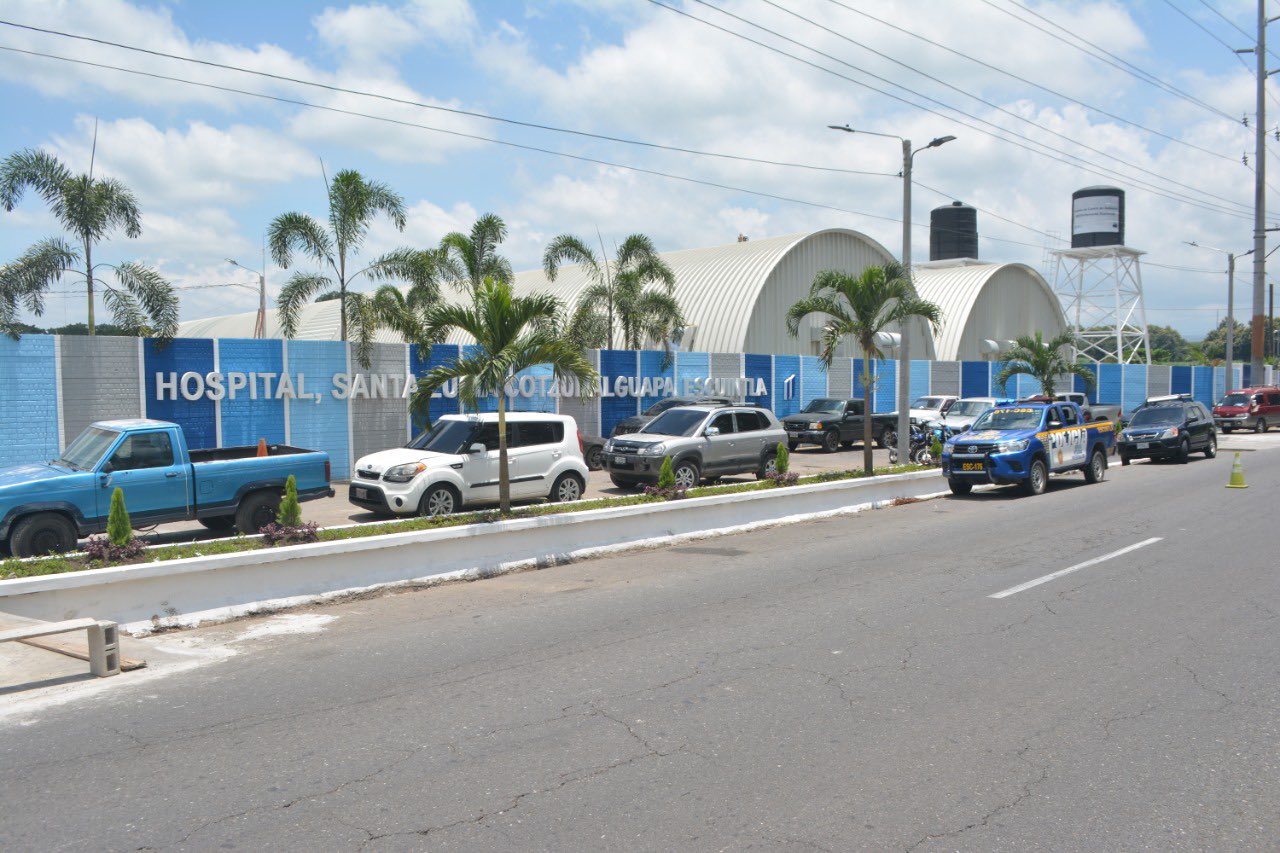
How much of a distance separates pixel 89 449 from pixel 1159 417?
85.1 feet

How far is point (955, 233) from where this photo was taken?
62969 mm

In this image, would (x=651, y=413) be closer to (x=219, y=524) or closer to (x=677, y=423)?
(x=677, y=423)

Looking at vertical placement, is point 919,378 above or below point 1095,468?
above

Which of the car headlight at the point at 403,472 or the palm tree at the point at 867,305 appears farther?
the palm tree at the point at 867,305

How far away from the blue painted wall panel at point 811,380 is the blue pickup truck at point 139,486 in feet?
76.3

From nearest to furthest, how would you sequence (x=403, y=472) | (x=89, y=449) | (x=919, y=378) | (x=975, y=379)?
(x=89, y=449), (x=403, y=472), (x=919, y=378), (x=975, y=379)

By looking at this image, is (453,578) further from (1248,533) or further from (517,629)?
(1248,533)

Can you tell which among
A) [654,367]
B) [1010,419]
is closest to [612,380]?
[654,367]

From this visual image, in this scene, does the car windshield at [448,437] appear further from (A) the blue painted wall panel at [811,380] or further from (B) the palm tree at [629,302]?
(A) the blue painted wall panel at [811,380]

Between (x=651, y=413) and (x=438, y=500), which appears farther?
(x=651, y=413)

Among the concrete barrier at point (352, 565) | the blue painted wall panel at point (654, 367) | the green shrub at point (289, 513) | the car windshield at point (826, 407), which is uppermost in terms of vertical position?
the blue painted wall panel at point (654, 367)

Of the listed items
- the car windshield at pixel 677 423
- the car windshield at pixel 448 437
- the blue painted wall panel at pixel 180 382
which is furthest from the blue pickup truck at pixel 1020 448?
the blue painted wall panel at pixel 180 382

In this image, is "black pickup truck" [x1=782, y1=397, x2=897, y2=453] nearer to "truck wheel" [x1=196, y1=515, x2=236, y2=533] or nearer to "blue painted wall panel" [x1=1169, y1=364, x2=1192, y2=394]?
"truck wheel" [x1=196, y1=515, x2=236, y2=533]

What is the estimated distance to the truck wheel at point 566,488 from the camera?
16656 mm
